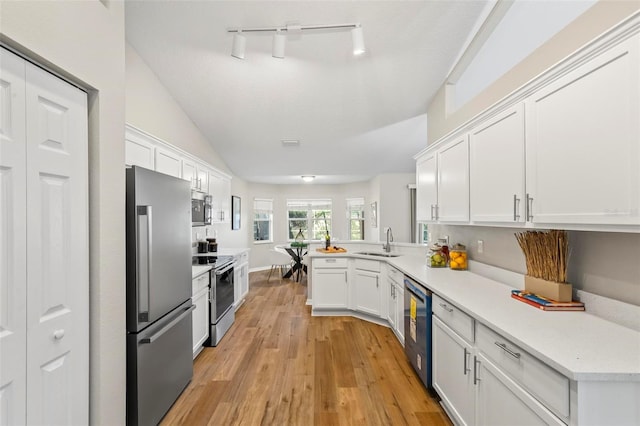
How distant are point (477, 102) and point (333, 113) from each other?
1.88 m

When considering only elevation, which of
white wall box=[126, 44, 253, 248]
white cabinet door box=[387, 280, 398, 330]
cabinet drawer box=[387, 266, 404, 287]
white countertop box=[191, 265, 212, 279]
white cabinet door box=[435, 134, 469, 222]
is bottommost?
white cabinet door box=[387, 280, 398, 330]

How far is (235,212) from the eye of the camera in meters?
6.27

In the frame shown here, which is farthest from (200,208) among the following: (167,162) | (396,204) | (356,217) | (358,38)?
(356,217)

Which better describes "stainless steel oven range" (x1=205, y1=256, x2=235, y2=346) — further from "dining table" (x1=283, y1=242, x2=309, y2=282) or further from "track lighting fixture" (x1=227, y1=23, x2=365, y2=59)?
"dining table" (x1=283, y1=242, x2=309, y2=282)

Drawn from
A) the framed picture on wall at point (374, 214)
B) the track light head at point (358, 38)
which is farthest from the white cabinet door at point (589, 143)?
the framed picture on wall at point (374, 214)

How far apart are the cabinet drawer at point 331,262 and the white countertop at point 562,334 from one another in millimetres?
2047

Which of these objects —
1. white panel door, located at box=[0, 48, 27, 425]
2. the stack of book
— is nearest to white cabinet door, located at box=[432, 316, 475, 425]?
the stack of book

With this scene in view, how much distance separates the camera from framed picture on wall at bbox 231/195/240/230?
6109 mm

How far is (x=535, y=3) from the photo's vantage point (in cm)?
209

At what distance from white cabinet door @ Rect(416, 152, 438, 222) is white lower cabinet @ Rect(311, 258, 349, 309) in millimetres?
1379

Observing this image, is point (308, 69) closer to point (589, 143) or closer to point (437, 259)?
point (437, 259)

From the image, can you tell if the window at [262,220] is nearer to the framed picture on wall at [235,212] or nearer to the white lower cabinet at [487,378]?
the framed picture on wall at [235,212]

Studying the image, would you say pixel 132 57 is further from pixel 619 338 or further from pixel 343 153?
pixel 619 338

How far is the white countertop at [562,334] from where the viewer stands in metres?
1.00
